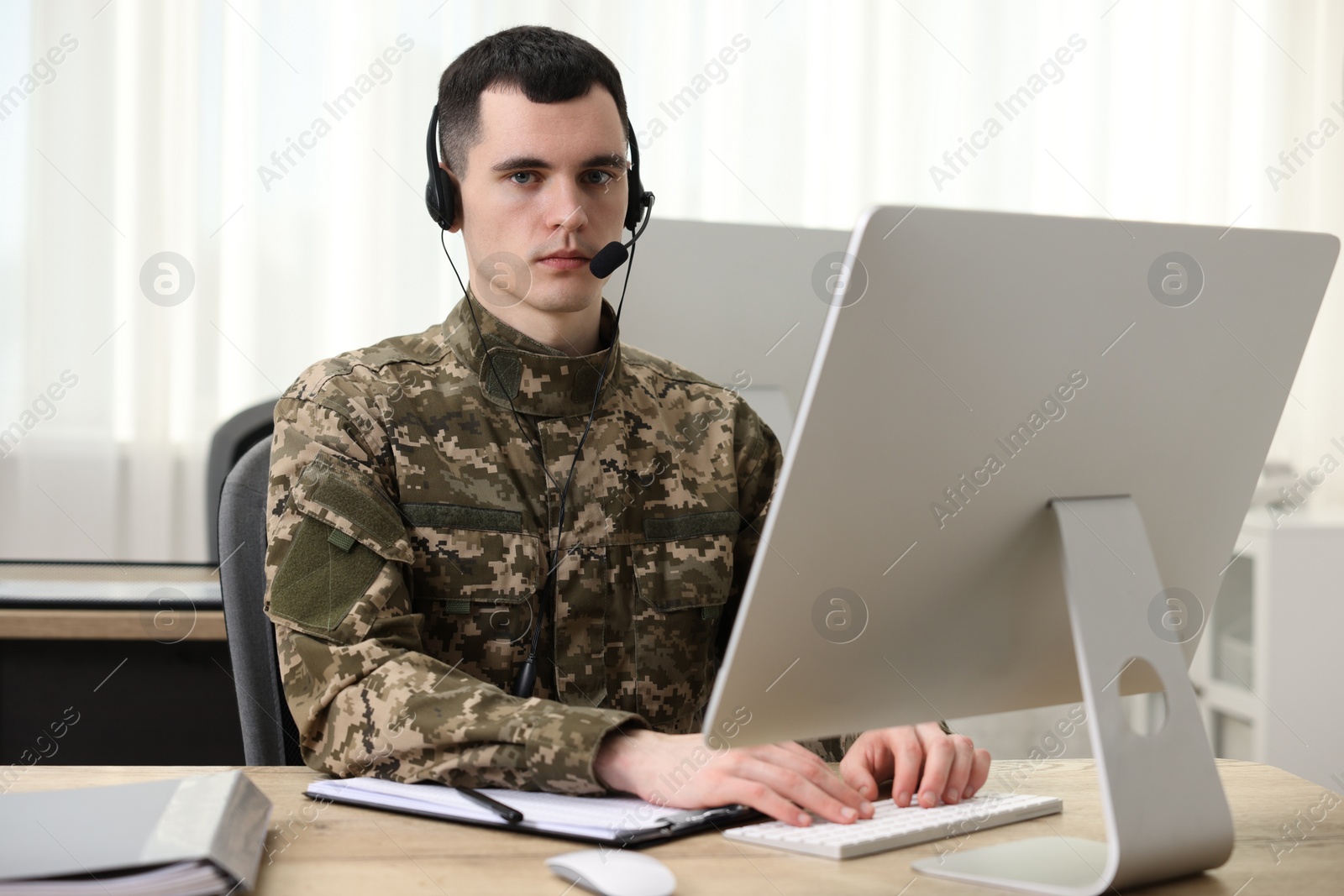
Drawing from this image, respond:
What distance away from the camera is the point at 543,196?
1.19 metres

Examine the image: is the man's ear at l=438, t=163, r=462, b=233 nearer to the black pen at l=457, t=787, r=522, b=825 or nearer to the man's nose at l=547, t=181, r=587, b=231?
the man's nose at l=547, t=181, r=587, b=231

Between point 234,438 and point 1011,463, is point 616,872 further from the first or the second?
point 234,438

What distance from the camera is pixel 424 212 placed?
104 inches

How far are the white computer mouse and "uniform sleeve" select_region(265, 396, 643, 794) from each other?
15cm

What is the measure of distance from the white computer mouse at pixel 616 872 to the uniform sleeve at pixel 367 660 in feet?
0.51

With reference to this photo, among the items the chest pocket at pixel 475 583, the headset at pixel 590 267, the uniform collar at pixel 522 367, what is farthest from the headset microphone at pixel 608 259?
the chest pocket at pixel 475 583

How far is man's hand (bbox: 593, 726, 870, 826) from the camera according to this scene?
773 millimetres

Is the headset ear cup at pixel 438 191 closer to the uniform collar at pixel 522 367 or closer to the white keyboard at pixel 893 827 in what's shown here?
the uniform collar at pixel 522 367

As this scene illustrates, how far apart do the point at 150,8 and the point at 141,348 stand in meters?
0.74

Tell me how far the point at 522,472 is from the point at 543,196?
29 cm

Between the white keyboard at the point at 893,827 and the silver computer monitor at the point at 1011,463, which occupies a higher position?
the silver computer monitor at the point at 1011,463

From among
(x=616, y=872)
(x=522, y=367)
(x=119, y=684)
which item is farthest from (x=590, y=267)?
(x=119, y=684)

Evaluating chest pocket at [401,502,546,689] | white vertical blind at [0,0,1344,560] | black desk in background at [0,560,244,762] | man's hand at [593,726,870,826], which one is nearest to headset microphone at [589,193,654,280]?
chest pocket at [401,502,546,689]

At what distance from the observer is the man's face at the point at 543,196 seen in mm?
1188
